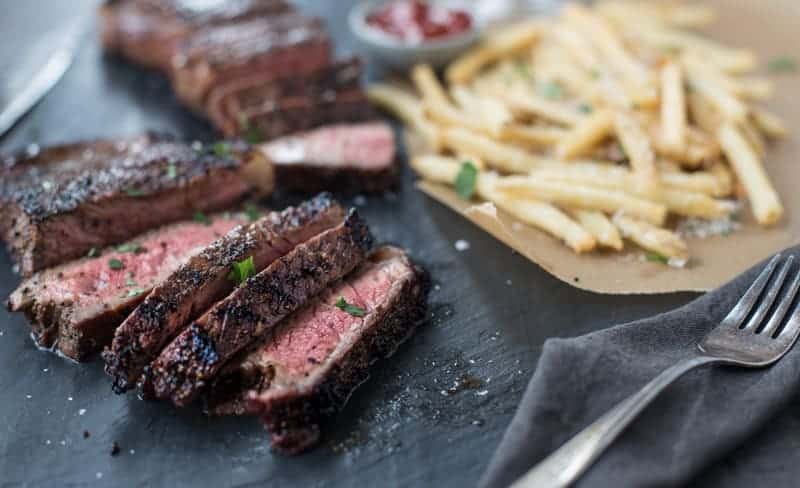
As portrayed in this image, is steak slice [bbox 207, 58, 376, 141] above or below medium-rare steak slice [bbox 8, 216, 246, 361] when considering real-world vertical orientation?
above

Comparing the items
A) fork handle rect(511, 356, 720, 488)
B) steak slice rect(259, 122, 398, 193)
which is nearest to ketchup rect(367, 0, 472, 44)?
steak slice rect(259, 122, 398, 193)

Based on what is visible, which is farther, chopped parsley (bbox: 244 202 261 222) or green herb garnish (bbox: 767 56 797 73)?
green herb garnish (bbox: 767 56 797 73)

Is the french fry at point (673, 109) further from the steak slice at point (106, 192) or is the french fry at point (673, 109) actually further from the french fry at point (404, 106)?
the steak slice at point (106, 192)

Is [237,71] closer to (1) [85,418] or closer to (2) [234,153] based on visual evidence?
(2) [234,153]

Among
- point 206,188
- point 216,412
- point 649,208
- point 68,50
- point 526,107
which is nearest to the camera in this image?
point 216,412

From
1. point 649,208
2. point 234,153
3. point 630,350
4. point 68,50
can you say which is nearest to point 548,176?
point 649,208

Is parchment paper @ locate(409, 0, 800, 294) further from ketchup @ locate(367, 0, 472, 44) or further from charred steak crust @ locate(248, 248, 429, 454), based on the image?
ketchup @ locate(367, 0, 472, 44)
